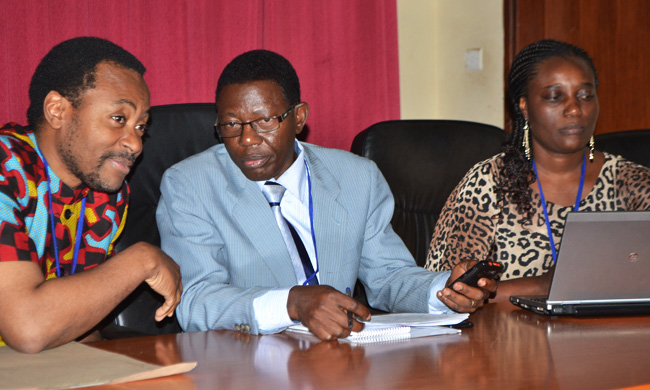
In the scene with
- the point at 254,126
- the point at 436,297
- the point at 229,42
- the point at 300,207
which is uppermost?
the point at 229,42

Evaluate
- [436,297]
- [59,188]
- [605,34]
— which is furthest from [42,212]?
[605,34]

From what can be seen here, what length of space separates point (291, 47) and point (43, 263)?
215 centimetres

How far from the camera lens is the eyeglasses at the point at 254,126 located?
2.08 meters

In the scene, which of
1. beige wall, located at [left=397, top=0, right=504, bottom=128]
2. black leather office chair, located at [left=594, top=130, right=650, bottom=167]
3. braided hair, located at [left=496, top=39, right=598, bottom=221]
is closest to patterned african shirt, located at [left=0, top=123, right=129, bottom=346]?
braided hair, located at [left=496, top=39, right=598, bottom=221]

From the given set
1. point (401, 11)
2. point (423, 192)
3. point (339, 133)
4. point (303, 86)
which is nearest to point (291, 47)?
point (303, 86)

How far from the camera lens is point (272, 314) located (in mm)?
1650

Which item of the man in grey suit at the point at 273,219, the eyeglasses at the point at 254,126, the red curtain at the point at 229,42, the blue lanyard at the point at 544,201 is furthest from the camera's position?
the red curtain at the point at 229,42

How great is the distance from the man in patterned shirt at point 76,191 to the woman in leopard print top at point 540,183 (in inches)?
44.5

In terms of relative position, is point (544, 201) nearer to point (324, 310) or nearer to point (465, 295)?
point (465, 295)

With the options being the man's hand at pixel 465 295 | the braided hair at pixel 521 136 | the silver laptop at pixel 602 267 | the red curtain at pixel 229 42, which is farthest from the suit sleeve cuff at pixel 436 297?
the red curtain at pixel 229 42

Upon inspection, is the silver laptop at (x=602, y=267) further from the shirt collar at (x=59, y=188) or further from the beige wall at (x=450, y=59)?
the beige wall at (x=450, y=59)

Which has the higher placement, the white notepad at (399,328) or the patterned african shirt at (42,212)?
the patterned african shirt at (42,212)

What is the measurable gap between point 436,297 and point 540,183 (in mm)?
820

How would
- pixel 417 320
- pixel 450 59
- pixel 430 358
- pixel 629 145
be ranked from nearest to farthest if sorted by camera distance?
1. pixel 430 358
2. pixel 417 320
3. pixel 629 145
4. pixel 450 59
